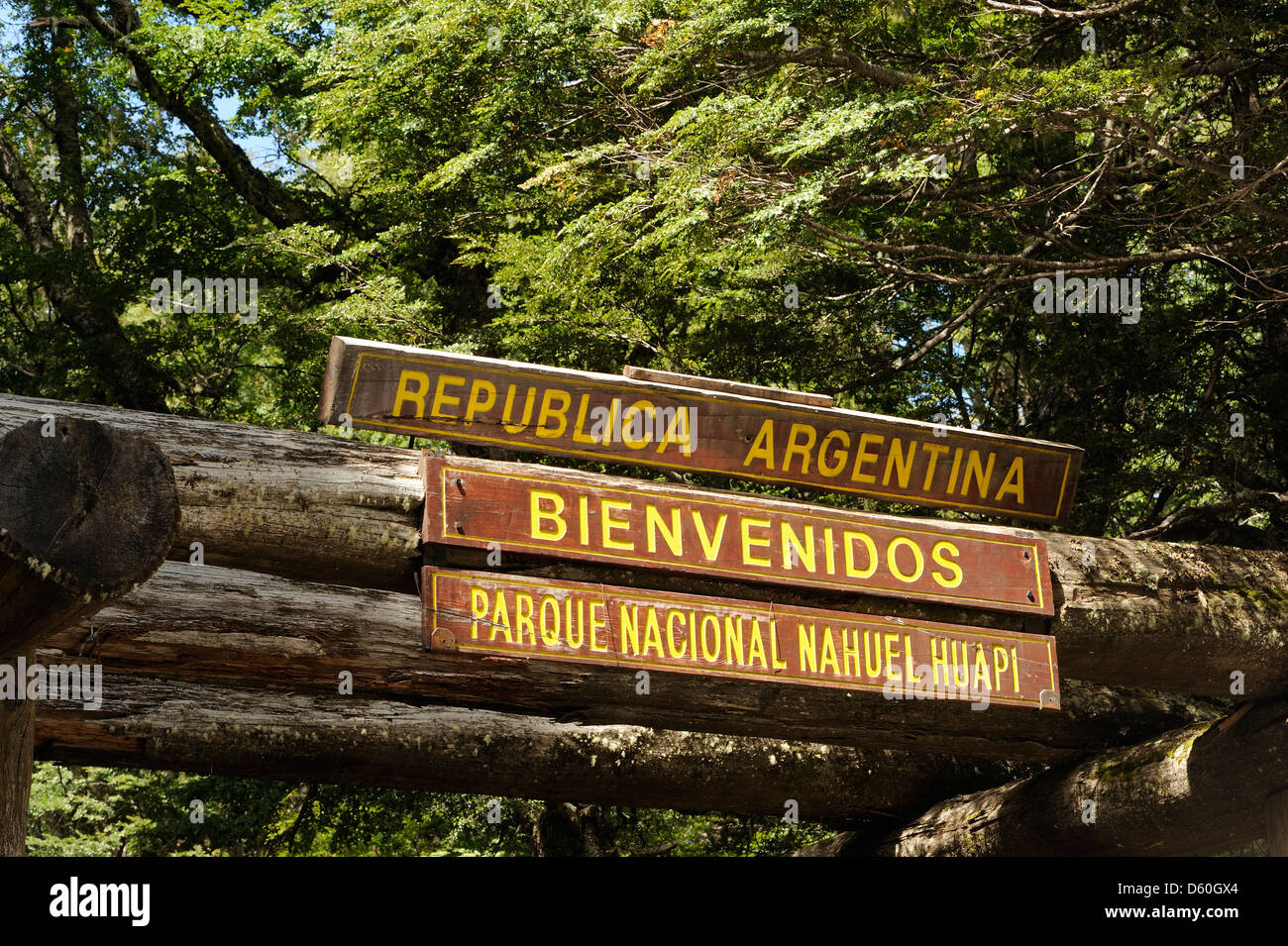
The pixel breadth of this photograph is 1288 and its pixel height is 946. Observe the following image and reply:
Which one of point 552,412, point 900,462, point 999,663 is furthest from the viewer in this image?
point 900,462

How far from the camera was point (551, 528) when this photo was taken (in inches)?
204

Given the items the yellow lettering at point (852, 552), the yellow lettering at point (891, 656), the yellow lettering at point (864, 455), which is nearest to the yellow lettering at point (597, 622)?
the yellow lettering at point (852, 552)

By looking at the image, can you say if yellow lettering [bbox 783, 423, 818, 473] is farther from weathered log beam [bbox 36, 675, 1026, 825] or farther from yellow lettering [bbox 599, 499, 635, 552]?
weathered log beam [bbox 36, 675, 1026, 825]

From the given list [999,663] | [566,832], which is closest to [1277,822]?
[999,663]

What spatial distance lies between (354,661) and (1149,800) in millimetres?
3930

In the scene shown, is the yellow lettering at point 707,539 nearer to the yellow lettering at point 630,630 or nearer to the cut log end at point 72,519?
the yellow lettering at point 630,630

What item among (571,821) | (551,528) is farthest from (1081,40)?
(571,821)

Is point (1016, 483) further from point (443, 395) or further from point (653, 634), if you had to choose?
point (443, 395)

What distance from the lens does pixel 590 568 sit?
17.2ft

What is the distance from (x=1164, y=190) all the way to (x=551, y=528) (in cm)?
711

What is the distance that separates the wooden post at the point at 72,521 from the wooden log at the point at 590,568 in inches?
52.3

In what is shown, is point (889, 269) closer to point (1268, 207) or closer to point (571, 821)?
point (1268, 207)

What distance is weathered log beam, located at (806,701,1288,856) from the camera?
20.3 feet

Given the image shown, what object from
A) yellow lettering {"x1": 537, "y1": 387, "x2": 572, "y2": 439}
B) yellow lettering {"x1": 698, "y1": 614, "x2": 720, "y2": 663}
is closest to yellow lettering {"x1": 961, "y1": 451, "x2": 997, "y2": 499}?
yellow lettering {"x1": 698, "y1": 614, "x2": 720, "y2": 663}
